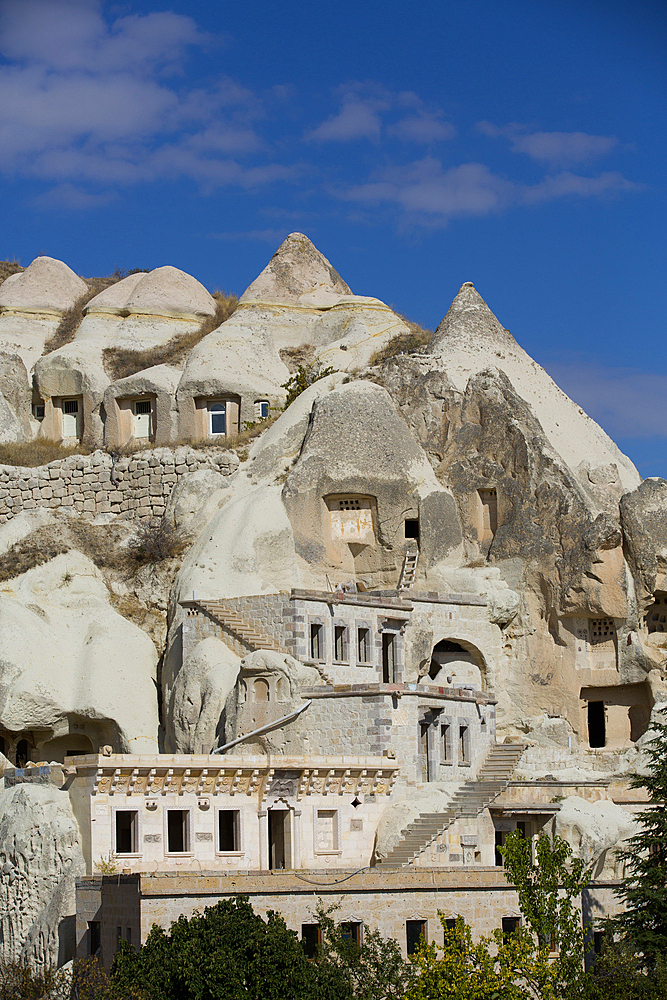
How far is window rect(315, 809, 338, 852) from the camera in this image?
1645 inches

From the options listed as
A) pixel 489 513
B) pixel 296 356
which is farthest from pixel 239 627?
pixel 296 356

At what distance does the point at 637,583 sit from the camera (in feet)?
172

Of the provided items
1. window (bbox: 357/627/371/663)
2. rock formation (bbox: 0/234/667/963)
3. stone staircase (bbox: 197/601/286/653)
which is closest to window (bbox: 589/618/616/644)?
rock formation (bbox: 0/234/667/963)

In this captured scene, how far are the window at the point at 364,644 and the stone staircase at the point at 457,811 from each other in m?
4.75

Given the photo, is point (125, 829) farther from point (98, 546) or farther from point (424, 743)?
point (98, 546)

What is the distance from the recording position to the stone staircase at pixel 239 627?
4721cm

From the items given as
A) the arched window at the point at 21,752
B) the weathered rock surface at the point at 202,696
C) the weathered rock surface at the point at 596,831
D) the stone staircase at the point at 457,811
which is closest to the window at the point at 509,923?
the stone staircase at the point at 457,811

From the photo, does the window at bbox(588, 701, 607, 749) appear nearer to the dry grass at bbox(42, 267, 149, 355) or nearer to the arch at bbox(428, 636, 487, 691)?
the arch at bbox(428, 636, 487, 691)

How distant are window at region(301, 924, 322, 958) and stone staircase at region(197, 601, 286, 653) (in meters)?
12.7

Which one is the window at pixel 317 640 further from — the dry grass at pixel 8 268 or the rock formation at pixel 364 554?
the dry grass at pixel 8 268

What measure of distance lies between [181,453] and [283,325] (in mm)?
11098

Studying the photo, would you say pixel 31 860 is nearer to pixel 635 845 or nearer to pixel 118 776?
pixel 118 776

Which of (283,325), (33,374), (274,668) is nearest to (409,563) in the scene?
(274,668)

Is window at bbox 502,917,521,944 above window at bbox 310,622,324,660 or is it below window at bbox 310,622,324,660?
below
